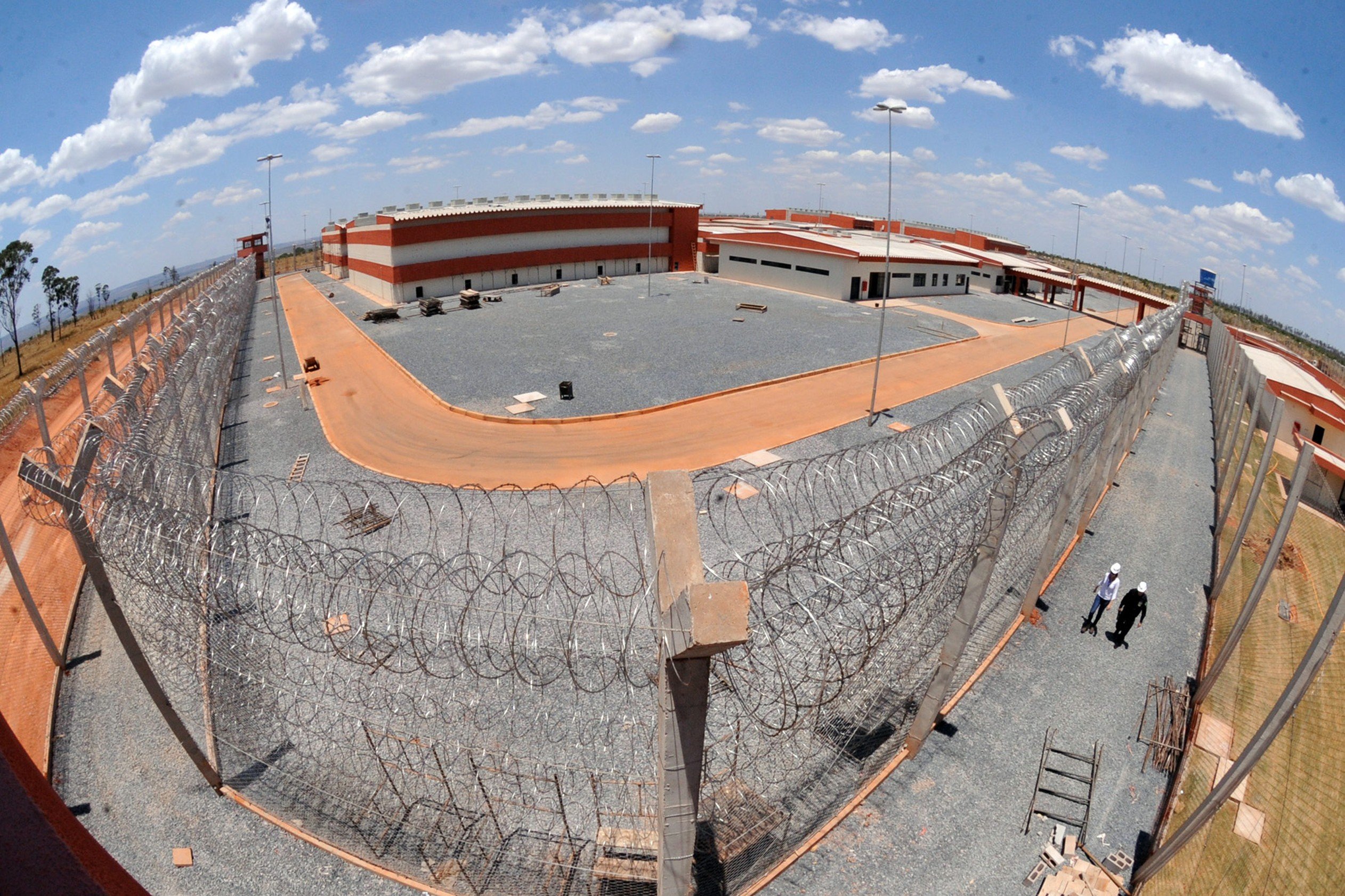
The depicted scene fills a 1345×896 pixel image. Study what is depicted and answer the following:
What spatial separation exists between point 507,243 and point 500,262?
5.72 ft

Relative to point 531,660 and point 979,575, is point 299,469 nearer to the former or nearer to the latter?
point 531,660

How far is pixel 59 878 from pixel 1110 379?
17.6m

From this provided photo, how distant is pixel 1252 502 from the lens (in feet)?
37.4

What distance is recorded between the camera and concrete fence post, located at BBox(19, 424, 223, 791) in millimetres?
7172

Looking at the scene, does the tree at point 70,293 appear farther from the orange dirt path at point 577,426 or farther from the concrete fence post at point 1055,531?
the concrete fence post at point 1055,531

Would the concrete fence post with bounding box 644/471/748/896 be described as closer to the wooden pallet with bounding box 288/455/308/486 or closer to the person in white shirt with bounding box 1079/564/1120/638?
the person in white shirt with bounding box 1079/564/1120/638

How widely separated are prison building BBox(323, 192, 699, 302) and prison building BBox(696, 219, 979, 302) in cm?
634

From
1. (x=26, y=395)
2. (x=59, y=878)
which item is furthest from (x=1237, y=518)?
(x=26, y=395)

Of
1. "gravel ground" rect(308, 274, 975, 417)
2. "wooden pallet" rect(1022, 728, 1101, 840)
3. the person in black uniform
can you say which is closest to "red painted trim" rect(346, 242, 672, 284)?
"gravel ground" rect(308, 274, 975, 417)

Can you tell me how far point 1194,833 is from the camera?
649 cm

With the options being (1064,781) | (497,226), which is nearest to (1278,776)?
(1064,781)

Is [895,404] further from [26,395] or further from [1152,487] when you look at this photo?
[26,395]

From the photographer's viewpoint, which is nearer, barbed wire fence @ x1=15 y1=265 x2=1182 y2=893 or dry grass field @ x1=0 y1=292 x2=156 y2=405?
barbed wire fence @ x1=15 y1=265 x2=1182 y2=893

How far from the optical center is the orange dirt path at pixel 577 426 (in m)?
18.5
